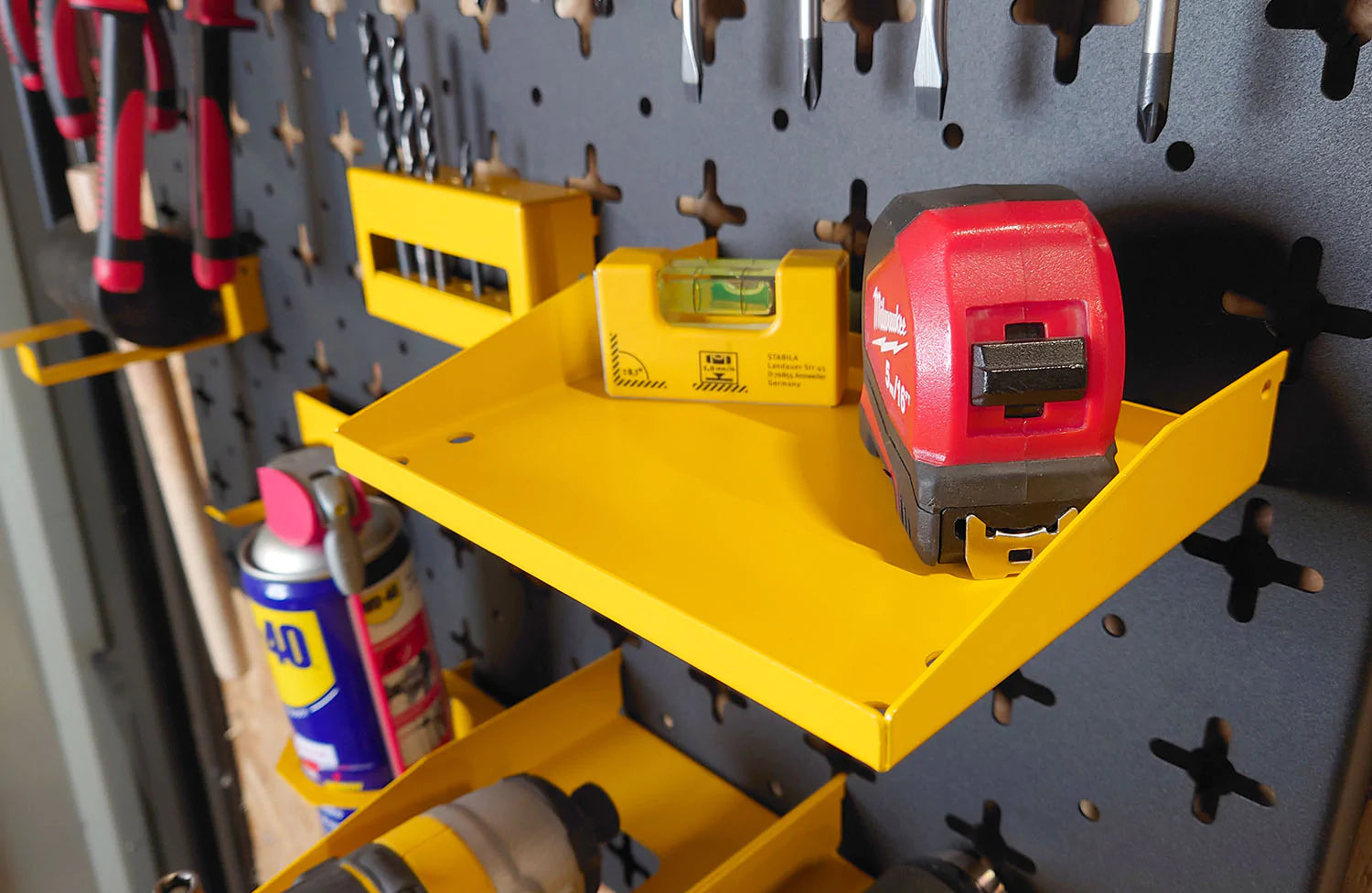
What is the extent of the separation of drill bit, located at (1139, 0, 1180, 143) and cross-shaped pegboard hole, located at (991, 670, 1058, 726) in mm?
290

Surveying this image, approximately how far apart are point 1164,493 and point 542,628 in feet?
2.06

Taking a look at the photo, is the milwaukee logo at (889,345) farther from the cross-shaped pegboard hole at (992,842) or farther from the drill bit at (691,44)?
the cross-shaped pegboard hole at (992,842)

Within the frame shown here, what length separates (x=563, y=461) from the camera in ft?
1.53

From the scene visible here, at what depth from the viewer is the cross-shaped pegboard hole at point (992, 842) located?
22.7 inches

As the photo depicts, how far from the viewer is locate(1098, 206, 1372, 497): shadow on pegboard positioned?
392 mm

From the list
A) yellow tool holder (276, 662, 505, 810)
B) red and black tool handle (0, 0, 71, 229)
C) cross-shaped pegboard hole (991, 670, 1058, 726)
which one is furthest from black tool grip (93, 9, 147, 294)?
cross-shaped pegboard hole (991, 670, 1058, 726)

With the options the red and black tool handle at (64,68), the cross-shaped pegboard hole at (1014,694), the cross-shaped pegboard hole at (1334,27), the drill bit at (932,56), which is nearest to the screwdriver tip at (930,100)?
the drill bit at (932,56)

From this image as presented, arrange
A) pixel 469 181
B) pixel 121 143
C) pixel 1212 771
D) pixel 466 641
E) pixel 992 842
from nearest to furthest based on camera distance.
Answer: pixel 1212 771 → pixel 992 842 → pixel 469 181 → pixel 121 143 → pixel 466 641

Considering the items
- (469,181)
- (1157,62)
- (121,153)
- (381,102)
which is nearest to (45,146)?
(121,153)

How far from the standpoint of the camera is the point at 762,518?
41 centimetres

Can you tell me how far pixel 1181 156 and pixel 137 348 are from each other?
101cm

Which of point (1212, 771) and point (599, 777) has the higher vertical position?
point (1212, 771)

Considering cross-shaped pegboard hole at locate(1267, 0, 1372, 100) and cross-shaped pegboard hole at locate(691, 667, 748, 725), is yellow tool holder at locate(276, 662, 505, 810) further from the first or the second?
cross-shaped pegboard hole at locate(1267, 0, 1372, 100)

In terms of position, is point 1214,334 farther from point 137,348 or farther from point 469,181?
point 137,348
